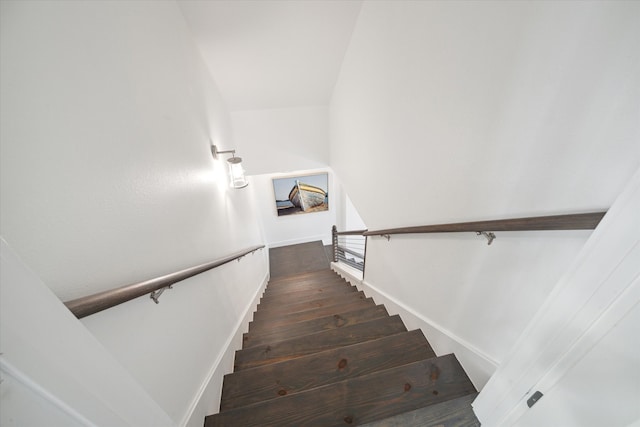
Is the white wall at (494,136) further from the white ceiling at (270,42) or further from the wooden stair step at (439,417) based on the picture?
the white ceiling at (270,42)

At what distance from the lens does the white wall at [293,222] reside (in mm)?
5051

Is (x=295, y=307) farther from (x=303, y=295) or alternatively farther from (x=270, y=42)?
(x=270, y=42)

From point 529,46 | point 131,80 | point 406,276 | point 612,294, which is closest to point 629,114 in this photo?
point 529,46

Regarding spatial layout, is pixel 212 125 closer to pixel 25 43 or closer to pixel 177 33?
pixel 177 33

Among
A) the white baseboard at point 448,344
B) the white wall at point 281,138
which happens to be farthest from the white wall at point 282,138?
the white baseboard at point 448,344

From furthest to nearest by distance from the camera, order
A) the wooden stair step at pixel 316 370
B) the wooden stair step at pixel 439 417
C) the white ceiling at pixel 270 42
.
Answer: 1. the white ceiling at pixel 270 42
2. the wooden stair step at pixel 316 370
3. the wooden stair step at pixel 439 417

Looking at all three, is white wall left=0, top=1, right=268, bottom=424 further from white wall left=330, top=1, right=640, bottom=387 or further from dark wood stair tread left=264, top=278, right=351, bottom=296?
dark wood stair tread left=264, top=278, right=351, bottom=296

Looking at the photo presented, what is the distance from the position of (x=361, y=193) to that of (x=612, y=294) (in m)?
2.00

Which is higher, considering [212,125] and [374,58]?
[374,58]

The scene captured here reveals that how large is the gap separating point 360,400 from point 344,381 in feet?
0.34

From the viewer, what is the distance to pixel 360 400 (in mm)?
1032

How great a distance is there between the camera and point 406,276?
165 centimetres

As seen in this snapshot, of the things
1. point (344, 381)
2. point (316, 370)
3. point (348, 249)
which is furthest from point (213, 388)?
point (348, 249)

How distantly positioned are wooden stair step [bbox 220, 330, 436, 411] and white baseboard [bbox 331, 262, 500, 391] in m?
0.10
